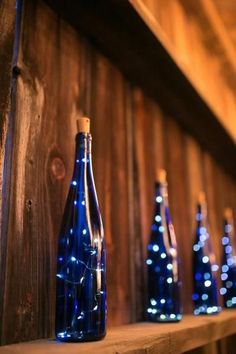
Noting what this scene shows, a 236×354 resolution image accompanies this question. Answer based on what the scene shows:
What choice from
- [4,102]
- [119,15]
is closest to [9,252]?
[4,102]

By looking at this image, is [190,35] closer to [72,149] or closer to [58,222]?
[72,149]

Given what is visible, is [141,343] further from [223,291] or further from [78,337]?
[223,291]

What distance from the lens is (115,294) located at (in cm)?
95

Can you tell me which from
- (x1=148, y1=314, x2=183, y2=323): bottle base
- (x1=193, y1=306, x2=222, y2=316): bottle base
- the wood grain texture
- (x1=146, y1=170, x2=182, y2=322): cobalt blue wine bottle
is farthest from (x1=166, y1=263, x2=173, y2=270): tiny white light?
the wood grain texture

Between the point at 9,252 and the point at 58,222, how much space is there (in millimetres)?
143

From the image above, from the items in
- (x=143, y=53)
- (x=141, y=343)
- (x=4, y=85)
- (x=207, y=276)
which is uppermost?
(x=143, y=53)

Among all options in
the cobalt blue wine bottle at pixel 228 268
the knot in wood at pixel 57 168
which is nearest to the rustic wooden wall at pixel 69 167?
the knot in wood at pixel 57 168

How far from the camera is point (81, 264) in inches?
27.3

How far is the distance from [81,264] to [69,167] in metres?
0.26

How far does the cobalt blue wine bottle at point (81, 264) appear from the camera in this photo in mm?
669

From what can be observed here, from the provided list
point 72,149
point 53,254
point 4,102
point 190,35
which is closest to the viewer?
point 4,102

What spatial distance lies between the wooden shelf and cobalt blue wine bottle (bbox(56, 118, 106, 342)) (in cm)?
30

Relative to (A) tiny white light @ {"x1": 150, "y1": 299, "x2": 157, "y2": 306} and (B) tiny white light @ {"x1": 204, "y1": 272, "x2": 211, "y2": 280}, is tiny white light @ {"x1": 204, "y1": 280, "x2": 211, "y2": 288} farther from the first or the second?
(A) tiny white light @ {"x1": 150, "y1": 299, "x2": 157, "y2": 306}

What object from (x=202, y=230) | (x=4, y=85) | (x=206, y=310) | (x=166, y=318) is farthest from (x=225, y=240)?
(x=4, y=85)
